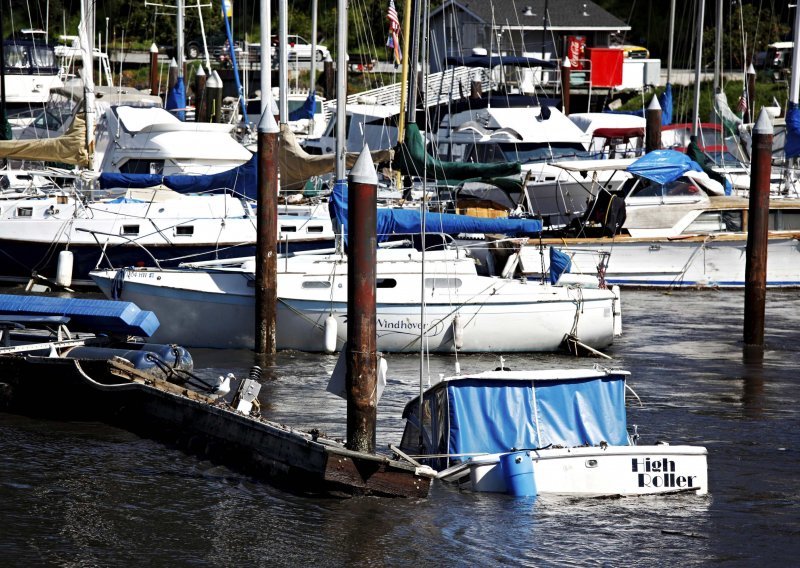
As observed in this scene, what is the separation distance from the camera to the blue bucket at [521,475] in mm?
13516

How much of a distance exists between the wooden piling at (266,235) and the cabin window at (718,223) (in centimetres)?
1205

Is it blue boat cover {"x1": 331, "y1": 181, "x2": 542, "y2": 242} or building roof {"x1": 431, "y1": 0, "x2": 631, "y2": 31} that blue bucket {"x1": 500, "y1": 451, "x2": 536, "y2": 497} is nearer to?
blue boat cover {"x1": 331, "y1": 181, "x2": 542, "y2": 242}

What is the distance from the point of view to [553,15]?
61406 mm

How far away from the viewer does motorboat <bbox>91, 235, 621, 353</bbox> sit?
21547mm

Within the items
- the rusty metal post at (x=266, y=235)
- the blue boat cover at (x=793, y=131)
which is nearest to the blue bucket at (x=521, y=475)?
the rusty metal post at (x=266, y=235)

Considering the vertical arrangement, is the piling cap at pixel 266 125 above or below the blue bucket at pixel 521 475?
above

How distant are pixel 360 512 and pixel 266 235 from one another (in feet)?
27.1

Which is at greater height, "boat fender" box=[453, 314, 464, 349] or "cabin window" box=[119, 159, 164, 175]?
"cabin window" box=[119, 159, 164, 175]

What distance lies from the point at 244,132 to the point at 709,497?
23957mm

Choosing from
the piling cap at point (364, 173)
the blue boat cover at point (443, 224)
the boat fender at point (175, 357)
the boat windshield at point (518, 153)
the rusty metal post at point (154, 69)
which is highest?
the rusty metal post at point (154, 69)

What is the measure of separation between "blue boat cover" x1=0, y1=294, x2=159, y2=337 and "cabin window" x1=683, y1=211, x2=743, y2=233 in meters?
15.0

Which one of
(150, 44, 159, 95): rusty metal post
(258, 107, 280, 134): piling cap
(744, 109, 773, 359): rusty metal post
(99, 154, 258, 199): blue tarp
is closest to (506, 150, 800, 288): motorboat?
(99, 154, 258, 199): blue tarp

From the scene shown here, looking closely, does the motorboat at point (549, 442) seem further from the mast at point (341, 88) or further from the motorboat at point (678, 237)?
the motorboat at point (678, 237)

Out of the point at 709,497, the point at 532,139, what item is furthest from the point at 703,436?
the point at 532,139
